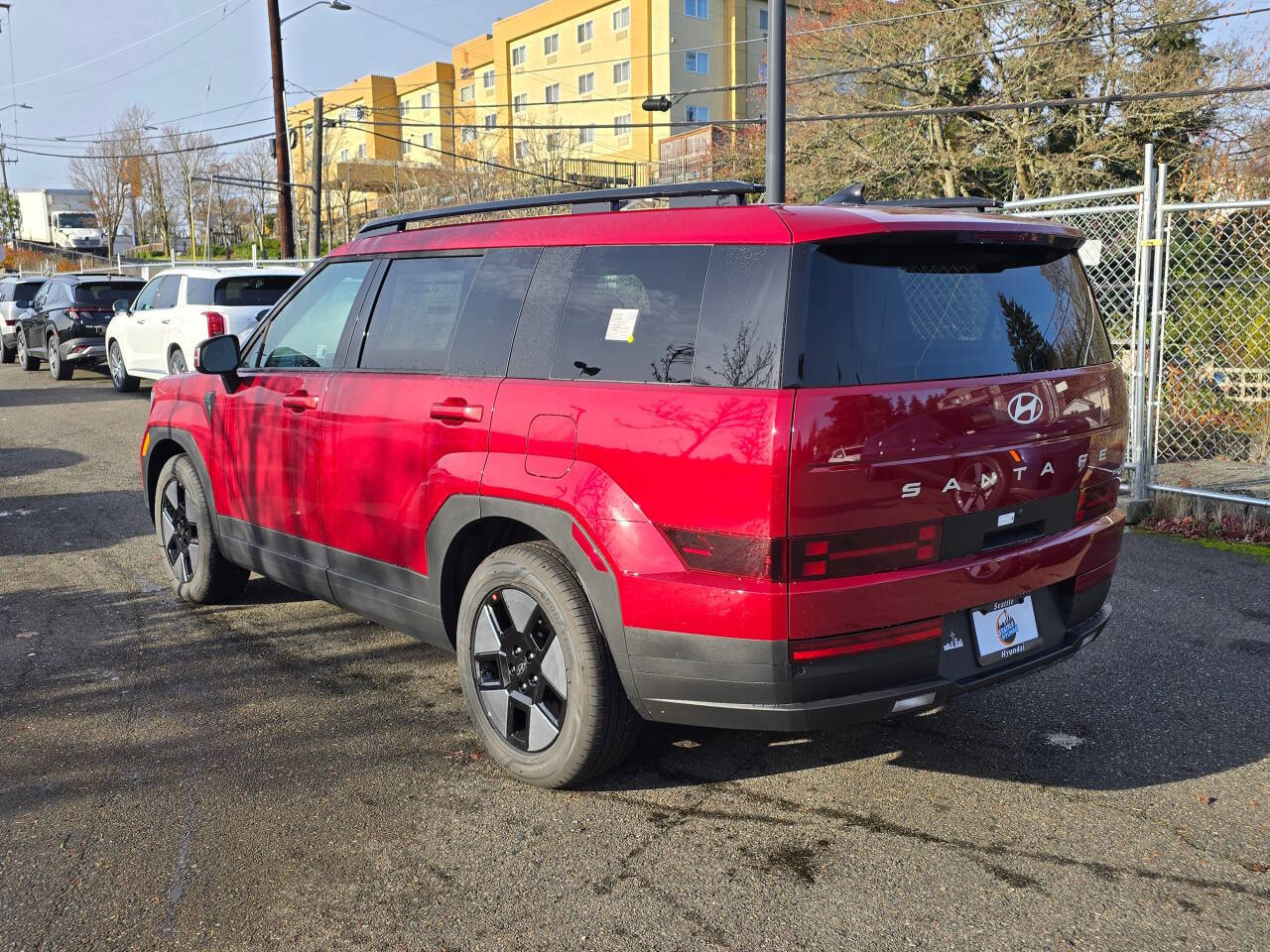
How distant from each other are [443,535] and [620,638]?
96 cm

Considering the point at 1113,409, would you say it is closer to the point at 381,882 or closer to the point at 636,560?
the point at 636,560

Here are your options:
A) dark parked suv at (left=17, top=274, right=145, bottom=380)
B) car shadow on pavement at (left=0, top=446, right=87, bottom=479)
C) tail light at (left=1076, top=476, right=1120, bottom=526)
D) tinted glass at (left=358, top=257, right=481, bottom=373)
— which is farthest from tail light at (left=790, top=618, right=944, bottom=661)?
dark parked suv at (left=17, top=274, right=145, bottom=380)

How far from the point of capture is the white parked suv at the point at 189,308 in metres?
14.4

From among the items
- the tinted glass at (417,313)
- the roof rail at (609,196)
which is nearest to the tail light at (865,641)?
the roof rail at (609,196)

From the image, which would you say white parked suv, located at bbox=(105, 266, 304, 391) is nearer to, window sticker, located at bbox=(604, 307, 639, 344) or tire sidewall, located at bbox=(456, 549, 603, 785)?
tire sidewall, located at bbox=(456, 549, 603, 785)

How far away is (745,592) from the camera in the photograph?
312 centimetres

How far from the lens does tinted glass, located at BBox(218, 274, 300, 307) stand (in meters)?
14.7

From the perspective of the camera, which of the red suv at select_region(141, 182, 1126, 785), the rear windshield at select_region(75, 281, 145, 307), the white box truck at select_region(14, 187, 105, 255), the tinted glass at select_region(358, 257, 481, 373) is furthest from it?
the white box truck at select_region(14, 187, 105, 255)

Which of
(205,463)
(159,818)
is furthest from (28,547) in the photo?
(159,818)

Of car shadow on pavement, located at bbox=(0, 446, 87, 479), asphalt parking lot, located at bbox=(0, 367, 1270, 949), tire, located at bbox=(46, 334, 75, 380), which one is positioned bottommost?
asphalt parking lot, located at bbox=(0, 367, 1270, 949)

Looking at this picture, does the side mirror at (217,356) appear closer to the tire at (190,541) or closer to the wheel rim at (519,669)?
the tire at (190,541)

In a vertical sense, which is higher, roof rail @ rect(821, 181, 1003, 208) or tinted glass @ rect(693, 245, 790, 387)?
roof rail @ rect(821, 181, 1003, 208)

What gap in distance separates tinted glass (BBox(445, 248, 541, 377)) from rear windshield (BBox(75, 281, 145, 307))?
55.7 ft

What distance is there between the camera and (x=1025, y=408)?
11.4 feet
